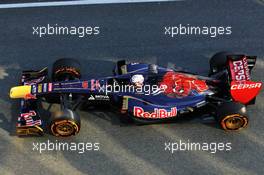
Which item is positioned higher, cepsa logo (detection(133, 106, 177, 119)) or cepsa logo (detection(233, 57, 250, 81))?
cepsa logo (detection(233, 57, 250, 81))

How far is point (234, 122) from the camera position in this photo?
8.77 meters

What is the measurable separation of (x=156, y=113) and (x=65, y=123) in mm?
1583

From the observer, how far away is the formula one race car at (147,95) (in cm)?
865

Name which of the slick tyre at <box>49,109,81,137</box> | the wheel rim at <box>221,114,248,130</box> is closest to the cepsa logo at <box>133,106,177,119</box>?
the wheel rim at <box>221,114,248,130</box>

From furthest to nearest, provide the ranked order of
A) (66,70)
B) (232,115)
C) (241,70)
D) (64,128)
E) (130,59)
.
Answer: (130,59)
(66,70)
(241,70)
(64,128)
(232,115)

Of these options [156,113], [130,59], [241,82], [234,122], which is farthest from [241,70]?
[130,59]

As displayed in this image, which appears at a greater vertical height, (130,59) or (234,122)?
(130,59)

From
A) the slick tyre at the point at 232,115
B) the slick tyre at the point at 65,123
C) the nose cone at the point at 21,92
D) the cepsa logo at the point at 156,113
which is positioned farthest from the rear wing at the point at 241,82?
the nose cone at the point at 21,92

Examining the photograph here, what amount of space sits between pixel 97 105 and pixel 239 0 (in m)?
4.93

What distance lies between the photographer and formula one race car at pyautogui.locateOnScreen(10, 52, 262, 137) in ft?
28.4

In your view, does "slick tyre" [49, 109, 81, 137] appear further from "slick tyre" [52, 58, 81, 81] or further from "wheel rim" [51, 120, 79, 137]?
"slick tyre" [52, 58, 81, 81]

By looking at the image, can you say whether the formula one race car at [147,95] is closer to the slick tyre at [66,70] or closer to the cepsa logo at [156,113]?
the cepsa logo at [156,113]

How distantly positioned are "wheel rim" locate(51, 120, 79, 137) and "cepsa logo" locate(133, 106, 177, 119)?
108 centimetres

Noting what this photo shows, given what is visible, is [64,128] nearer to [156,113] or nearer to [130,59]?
[156,113]
